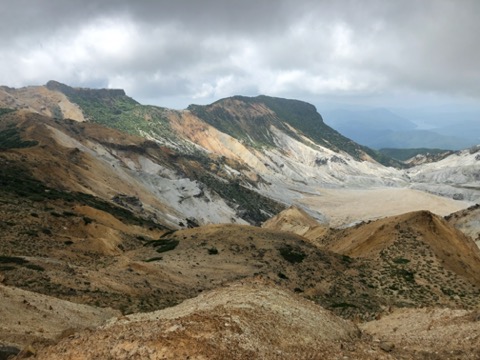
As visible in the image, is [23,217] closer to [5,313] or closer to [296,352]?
[5,313]

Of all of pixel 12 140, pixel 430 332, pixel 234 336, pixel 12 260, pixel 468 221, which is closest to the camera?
pixel 234 336

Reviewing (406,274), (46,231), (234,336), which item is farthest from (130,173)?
(234,336)

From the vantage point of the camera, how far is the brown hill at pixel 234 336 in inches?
531

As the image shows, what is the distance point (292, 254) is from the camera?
5238 centimetres

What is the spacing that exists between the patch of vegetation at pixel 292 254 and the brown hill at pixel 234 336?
94.8 feet

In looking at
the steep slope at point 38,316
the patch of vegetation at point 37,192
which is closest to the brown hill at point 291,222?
the patch of vegetation at point 37,192

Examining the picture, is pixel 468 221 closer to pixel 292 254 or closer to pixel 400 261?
pixel 400 261

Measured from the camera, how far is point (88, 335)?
15.6m

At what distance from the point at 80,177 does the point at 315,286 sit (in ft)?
250

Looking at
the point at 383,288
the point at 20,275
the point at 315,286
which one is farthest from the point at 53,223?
the point at 383,288

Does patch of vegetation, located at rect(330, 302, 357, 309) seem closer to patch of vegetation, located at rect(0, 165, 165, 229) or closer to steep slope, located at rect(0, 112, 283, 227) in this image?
patch of vegetation, located at rect(0, 165, 165, 229)

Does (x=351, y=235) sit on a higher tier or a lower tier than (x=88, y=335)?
lower

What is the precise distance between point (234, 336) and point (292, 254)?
38.0m

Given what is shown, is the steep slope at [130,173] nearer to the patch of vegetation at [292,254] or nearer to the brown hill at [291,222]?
the brown hill at [291,222]
